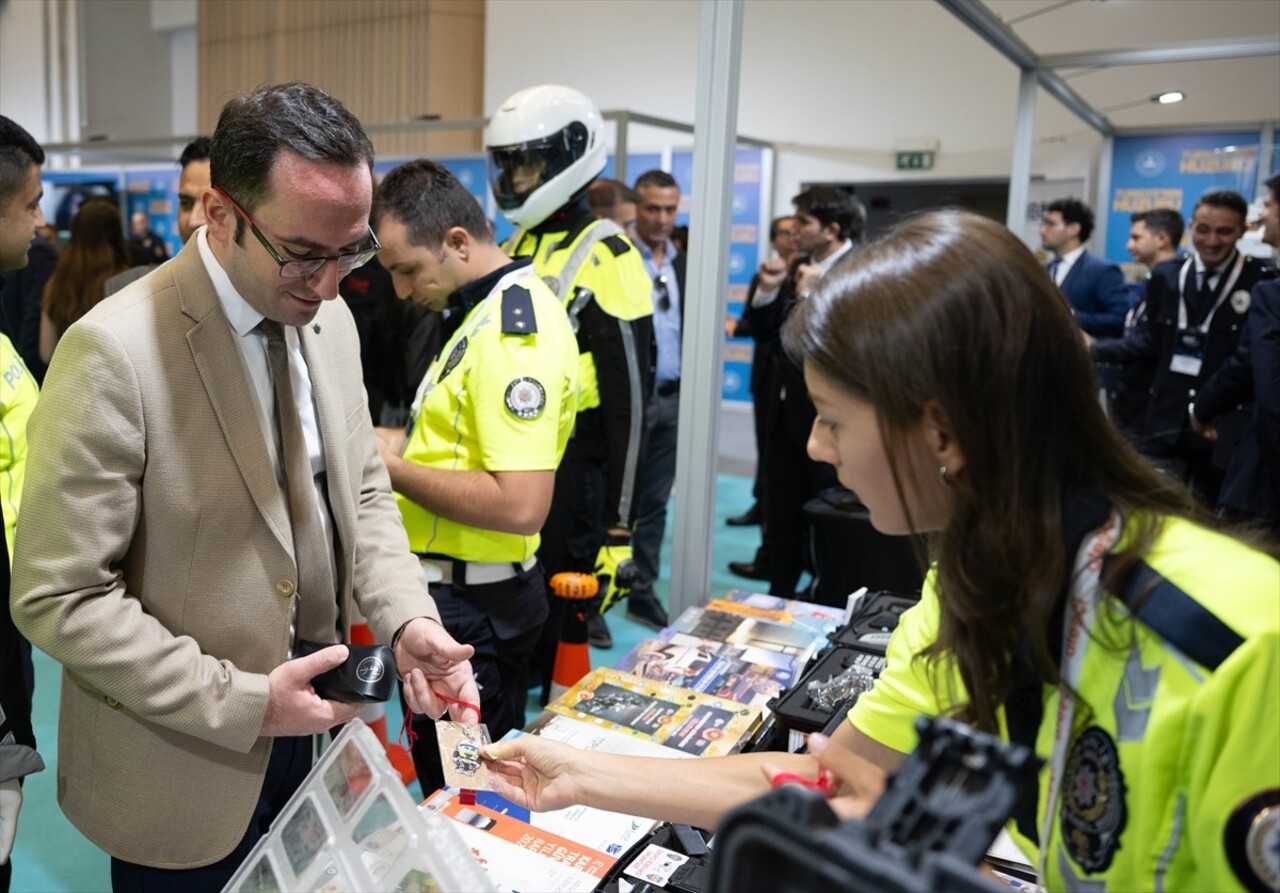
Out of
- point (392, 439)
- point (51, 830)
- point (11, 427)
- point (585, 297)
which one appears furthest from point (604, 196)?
point (51, 830)

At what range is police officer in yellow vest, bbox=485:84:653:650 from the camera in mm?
2420

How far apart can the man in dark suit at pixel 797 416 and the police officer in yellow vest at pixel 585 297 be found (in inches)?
31.0

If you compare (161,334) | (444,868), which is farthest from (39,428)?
(444,868)

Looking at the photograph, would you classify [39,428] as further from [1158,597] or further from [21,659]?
[1158,597]

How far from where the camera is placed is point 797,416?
3408 millimetres

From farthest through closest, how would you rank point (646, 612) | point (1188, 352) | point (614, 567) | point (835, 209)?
1. point (1188, 352)
2. point (646, 612)
3. point (835, 209)
4. point (614, 567)

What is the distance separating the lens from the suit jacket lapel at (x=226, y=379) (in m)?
1.07

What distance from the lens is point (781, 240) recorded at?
4.97 m

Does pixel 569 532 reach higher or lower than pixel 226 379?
lower

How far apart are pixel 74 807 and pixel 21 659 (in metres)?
0.51

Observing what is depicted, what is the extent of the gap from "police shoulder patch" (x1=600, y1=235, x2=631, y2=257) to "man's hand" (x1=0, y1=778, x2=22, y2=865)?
6.01 feet

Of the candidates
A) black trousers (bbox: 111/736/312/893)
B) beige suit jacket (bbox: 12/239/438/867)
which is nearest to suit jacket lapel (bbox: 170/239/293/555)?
beige suit jacket (bbox: 12/239/438/867)

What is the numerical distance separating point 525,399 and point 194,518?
67 cm

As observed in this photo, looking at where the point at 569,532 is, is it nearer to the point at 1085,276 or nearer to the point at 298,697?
the point at 298,697
